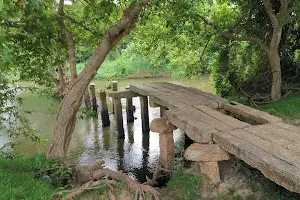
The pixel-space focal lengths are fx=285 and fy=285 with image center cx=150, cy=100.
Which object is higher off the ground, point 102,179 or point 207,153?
point 207,153

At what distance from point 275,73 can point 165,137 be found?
14.2ft

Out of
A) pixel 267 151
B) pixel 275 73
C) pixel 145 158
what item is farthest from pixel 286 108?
pixel 267 151

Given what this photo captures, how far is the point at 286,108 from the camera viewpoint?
786 centimetres

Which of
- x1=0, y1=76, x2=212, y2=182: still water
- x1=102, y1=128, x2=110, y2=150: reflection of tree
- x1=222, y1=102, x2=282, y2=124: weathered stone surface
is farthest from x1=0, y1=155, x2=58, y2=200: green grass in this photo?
x1=102, y1=128, x2=110, y2=150: reflection of tree

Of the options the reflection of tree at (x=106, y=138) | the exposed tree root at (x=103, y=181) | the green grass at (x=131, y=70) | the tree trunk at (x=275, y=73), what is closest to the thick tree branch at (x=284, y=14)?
the tree trunk at (x=275, y=73)

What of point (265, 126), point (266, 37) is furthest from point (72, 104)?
point (266, 37)

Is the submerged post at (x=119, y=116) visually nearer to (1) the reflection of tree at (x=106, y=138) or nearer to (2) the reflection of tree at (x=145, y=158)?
(1) the reflection of tree at (x=106, y=138)

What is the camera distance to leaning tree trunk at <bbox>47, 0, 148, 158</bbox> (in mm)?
5324

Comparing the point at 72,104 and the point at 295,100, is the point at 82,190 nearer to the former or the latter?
the point at 72,104

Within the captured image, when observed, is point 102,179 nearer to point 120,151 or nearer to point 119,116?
point 120,151

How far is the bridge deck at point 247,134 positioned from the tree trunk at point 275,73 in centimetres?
284

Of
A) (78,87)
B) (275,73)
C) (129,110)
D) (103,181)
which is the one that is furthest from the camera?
(129,110)

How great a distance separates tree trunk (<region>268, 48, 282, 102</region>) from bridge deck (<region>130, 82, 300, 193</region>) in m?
2.84

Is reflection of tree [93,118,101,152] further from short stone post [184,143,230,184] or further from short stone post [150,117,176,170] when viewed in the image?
short stone post [184,143,230,184]
